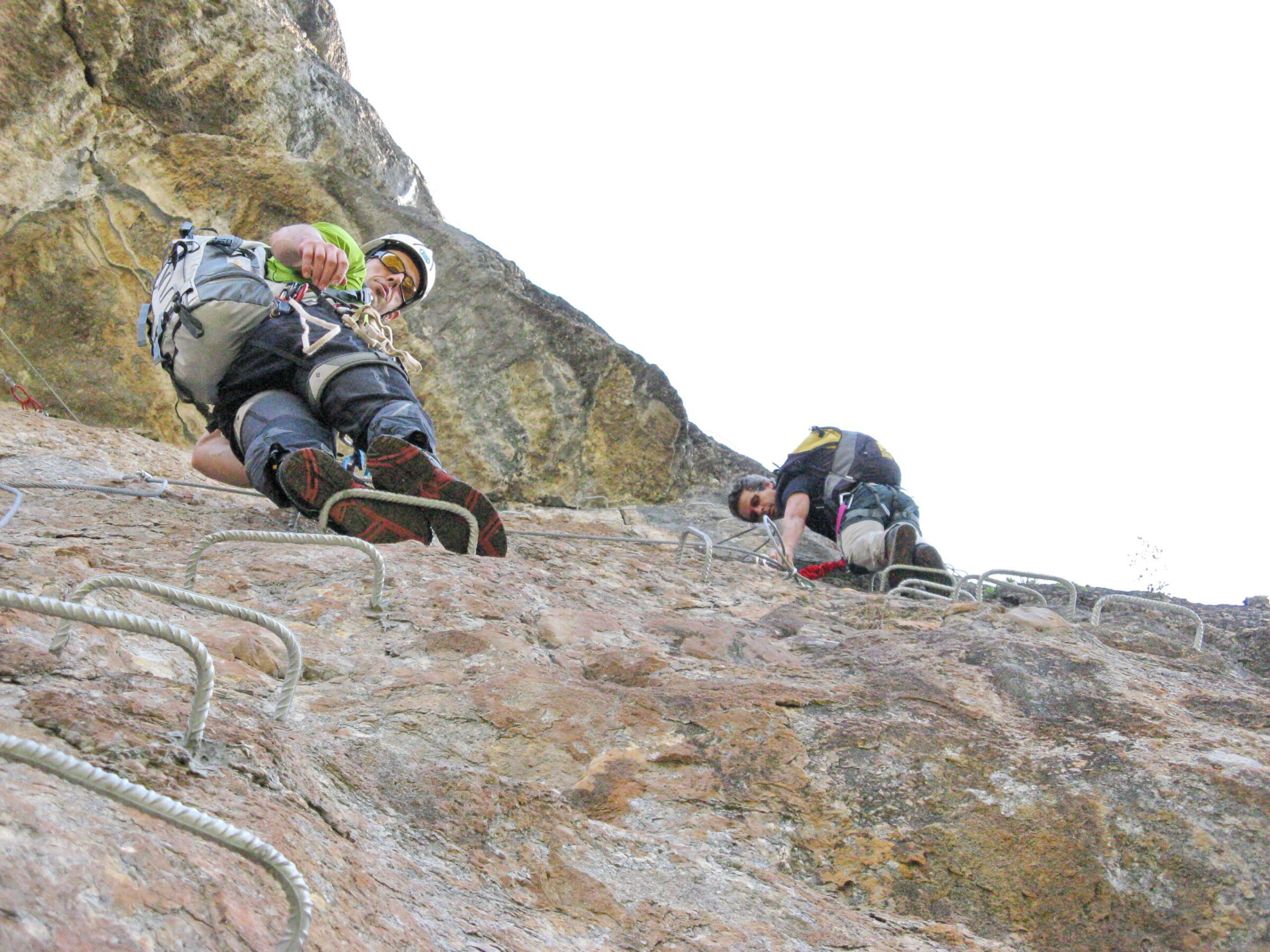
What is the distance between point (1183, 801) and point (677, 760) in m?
0.79

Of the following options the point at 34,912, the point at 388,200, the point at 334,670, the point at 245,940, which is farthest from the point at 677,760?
the point at 388,200

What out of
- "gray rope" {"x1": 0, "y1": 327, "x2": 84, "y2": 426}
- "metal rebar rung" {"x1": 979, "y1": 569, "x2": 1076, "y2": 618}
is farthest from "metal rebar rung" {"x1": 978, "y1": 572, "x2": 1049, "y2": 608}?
"gray rope" {"x1": 0, "y1": 327, "x2": 84, "y2": 426}

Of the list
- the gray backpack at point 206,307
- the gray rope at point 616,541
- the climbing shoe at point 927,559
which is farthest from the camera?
the climbing shoe at point 927,559

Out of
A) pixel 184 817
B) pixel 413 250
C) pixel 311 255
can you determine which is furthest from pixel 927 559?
pixel 184 817

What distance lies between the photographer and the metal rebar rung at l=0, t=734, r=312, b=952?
0.84 meters

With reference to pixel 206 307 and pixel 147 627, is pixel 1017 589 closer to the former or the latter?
pixel 206 307

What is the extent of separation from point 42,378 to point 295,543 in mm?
3715

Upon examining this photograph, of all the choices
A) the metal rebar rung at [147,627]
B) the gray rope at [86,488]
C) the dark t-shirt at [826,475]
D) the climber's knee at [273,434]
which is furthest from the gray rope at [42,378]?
the metal rebar rung at [147,627]

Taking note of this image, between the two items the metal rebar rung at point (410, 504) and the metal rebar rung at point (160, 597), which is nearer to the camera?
the metal rebar rung at point (160, 597)

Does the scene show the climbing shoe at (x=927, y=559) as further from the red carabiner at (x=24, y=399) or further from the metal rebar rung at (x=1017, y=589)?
the red carabiner at (x=24, y=399)

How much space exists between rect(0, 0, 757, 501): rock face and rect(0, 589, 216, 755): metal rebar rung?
14.2ft

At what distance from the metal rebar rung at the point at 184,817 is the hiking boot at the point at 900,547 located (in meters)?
4.13

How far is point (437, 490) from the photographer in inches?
111

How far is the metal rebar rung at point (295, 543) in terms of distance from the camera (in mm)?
1909
